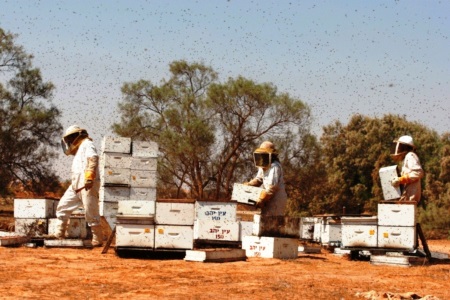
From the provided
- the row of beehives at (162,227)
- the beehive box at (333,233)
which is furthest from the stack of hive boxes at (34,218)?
the beehive box at (333,233)

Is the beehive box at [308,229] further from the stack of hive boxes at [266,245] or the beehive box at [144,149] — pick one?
the stack of hive boxes at [266,245]

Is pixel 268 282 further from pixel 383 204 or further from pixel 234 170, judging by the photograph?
pixel 234 170

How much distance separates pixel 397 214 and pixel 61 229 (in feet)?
19.5

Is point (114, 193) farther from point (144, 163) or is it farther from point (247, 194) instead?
point (247, 194)

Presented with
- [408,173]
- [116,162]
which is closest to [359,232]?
[408,173]

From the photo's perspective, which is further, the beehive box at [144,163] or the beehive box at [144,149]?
the beehive box at [144,149]

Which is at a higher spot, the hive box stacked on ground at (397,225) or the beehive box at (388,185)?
the beehive box at (388,185)

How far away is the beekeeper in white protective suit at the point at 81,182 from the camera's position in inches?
534

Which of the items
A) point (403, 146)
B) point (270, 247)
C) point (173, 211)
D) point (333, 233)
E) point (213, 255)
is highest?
point (403, 146)

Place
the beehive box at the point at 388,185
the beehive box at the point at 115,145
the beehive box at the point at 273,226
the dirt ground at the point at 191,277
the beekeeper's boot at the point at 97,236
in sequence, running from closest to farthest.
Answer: the dirt ground at the point at 191,277 < the beehive box at the point at 273,226 < the beehive box at the point at 388,185 < the beekeeper's boot at the point at 97,236 < the beehive box at the point at 115,145

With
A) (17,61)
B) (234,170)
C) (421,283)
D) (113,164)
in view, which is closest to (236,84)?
(234,170)

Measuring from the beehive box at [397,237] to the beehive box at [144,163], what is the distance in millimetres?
5822

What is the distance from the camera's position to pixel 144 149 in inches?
679

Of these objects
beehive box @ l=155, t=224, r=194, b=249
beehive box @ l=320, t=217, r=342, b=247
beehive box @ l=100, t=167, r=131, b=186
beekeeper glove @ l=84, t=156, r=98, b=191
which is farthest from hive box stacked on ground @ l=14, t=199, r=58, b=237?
beehive box @ l=320, t=217, r=342, b=247
